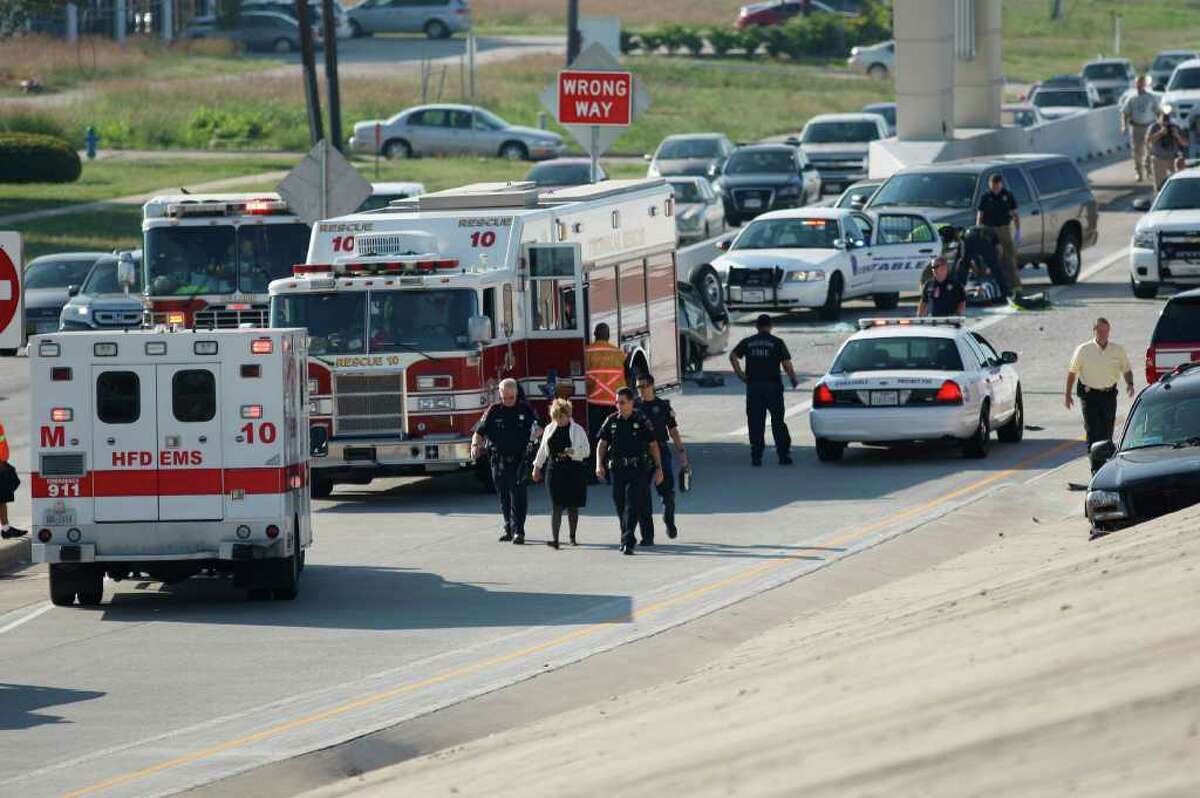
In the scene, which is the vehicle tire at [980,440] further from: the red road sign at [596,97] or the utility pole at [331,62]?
the utility pole at [331,62]

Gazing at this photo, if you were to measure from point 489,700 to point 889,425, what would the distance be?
37.4 feet

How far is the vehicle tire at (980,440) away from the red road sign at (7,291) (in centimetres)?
1279

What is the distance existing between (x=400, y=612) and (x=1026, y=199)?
2309 cm

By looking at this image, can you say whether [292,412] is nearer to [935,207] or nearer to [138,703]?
[138,703]

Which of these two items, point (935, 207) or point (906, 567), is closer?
point (906, 567)

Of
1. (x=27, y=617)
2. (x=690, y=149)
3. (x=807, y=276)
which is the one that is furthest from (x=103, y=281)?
(x=690, y=149)

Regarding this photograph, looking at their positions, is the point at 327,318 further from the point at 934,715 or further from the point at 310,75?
the point at 310,75

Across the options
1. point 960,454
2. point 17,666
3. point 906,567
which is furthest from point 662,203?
point 17,666

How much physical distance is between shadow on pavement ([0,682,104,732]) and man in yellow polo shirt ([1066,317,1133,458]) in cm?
1202

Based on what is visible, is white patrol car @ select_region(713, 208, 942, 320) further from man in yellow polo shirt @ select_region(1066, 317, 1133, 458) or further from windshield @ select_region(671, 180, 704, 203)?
man in yellow polo shirt @ select_region(1066, 317, 1133, 458)

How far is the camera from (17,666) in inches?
681

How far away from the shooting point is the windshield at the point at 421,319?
81.4 ft

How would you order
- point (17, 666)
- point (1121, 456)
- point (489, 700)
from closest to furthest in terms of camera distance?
1. point (489, 700)
2. point (17, 666)
3. point (1121, 456)

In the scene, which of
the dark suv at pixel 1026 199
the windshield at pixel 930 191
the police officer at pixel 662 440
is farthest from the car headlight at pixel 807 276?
the police officer at pixel 662 440
